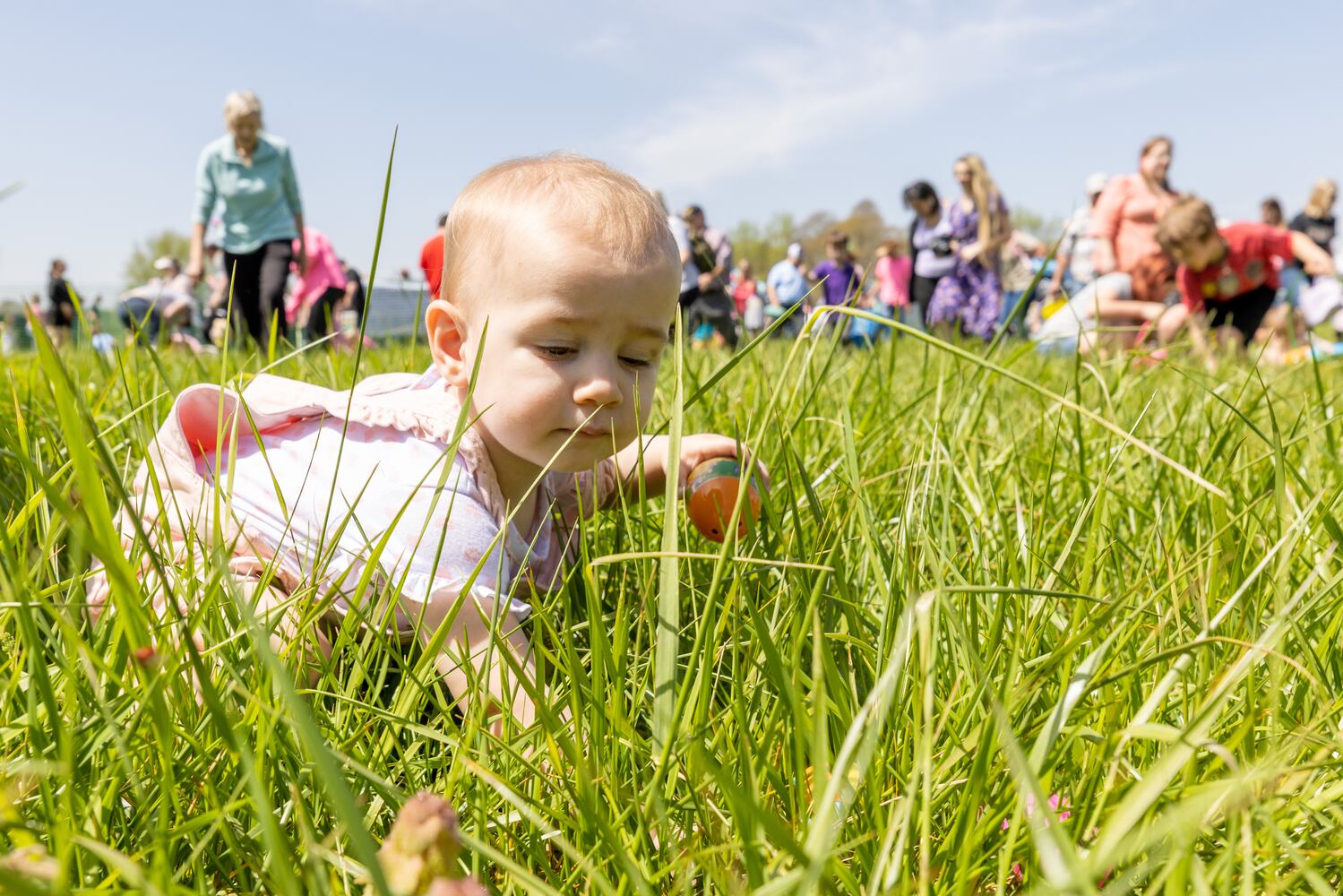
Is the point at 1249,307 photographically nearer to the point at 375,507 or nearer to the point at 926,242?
the point at 926,242

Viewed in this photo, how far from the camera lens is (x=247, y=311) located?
551cm

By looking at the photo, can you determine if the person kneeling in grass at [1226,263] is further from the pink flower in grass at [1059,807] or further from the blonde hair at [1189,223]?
the pink flower in grass at [1059,807]

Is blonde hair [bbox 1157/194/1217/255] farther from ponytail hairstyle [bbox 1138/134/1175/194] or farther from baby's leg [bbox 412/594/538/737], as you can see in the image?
baby's leg [bbox 412/594/538/737]

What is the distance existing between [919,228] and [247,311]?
4.94m

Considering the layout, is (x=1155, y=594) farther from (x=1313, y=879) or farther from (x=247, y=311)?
(x=247, y=311)

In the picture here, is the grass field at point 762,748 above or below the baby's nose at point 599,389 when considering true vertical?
below

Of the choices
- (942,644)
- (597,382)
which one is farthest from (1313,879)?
(597,382)

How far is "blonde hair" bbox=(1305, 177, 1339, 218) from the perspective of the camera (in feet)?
34.4

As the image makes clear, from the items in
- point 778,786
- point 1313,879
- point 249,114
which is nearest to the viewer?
point 1313,879

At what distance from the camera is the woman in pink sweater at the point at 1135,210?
6.77m

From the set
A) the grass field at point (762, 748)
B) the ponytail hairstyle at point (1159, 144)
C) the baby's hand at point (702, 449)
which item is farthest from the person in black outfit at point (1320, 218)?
the grass field at point (762, 748)

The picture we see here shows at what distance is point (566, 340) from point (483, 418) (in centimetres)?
16

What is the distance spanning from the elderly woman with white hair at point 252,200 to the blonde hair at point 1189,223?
14.8 feet

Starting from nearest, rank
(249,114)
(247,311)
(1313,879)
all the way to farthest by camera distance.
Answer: (1313,879), (249,114), (247,311)
